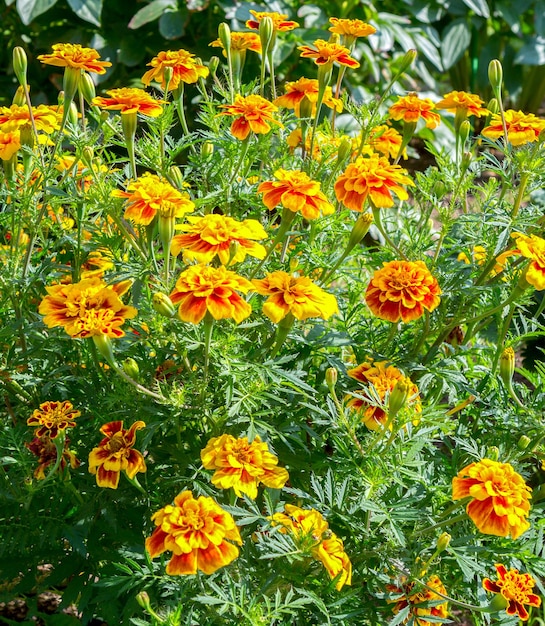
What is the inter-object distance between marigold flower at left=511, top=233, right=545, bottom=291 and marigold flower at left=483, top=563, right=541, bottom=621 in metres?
0.41

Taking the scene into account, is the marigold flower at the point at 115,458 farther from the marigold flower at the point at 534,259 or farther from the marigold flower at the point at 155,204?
the marigold flower at the point at 534,259

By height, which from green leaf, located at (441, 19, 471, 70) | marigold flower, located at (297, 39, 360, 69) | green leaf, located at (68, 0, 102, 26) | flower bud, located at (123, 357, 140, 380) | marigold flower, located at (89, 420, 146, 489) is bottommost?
green leaf, located at (441, 19, 471, 70)

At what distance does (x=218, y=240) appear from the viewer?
102cm

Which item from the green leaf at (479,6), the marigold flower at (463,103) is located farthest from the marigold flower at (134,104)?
the green leaf at (479,6)

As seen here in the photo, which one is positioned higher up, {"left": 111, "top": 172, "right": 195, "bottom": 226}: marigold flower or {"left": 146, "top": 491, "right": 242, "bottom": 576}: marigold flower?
{"left": 111, "top": 172, "right": 195, "bottom": 226}: marigold flower

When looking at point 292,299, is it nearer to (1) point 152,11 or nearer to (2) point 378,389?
(2) point 378,389

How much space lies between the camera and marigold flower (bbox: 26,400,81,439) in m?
1.10

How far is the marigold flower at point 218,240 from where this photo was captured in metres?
1.02

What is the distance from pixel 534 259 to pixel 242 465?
0.49 m

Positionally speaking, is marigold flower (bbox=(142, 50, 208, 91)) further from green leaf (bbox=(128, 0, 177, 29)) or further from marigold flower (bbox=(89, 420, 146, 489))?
green leaf (bbox=(128, 0, 177, 29))

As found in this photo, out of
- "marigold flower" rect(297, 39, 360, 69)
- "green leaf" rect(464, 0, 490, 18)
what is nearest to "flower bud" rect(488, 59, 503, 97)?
"marigold flower" rect(297, 39, 360, 69)

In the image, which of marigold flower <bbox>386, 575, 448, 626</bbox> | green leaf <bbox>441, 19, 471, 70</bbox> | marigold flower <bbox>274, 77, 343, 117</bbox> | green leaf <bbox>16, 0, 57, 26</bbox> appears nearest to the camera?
marigold flower <bbox>386, 575, 448, 626</bbox>

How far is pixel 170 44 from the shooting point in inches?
132

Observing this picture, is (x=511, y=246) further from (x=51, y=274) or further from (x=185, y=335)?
(x=51, y=274)
